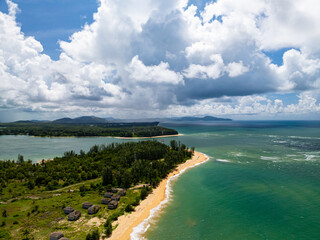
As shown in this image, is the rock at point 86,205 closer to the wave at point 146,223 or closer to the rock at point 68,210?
the rock at point 68,210

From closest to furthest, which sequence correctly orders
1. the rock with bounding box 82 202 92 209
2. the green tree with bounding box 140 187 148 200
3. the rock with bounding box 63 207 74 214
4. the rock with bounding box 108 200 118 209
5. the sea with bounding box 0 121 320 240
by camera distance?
the sea with bounding box 0 121 320 240 → the rock with bounding box 63 207 74 214 → the rock with bounding box 82 202 92 209 → the rock with bounding box 108 200 118 209 → the green tree with bounding box 140 187 148 200

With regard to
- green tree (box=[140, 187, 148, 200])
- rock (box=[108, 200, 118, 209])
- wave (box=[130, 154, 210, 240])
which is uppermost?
rock (box=[108, 200, 118, 209])

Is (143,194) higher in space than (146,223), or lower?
higher

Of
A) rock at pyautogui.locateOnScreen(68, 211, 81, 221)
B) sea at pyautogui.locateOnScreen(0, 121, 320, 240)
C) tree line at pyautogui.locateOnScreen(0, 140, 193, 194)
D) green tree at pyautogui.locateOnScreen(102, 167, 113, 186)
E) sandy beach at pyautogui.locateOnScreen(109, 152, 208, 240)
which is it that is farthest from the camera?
tree line at pyautogui.locateOnScreen(0, 140, 193, 194)

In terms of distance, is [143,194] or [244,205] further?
[143,194]

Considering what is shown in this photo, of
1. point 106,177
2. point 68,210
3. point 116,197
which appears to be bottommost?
point 116,197

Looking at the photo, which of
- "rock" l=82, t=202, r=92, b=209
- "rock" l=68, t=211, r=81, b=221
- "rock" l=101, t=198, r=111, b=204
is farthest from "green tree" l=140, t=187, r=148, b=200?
"rock" l=68, t=211, r=81, b=221

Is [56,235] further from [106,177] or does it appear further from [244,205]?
[244,205]

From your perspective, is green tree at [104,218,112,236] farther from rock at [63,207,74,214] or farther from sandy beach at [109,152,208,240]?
rock at [63,207,74,214]

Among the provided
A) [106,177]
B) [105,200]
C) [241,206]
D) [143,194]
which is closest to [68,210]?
[105,200]

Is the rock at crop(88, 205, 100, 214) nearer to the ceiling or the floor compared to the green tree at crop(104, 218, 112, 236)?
nearer to the ceiling

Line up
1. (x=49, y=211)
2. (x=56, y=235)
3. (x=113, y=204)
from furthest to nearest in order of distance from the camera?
(x=113, y=204) → (x=49, y=211) → (x=56, y=235)
